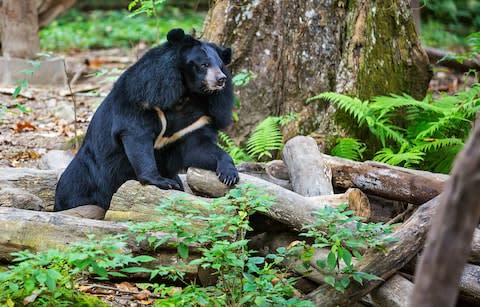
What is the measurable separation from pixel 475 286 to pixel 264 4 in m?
3.30

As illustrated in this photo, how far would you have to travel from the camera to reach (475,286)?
4.04 m

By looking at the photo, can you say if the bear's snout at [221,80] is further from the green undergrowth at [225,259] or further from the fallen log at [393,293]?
the fallen log at [393,293]

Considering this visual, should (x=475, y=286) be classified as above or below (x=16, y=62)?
below

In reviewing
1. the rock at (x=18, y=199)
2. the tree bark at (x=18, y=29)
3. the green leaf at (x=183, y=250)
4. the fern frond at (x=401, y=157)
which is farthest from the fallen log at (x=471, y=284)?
the tree bark at (x=18, y=29)

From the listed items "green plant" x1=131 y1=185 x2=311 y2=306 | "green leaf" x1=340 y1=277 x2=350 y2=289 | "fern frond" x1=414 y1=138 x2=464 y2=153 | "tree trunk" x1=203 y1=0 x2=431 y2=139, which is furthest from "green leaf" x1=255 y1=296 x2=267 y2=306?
"tree trunk" x1=203 y1=0 x2=431 y2=139

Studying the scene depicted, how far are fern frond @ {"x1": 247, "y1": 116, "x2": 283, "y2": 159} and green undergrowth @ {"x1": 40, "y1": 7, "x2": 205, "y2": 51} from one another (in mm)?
6603

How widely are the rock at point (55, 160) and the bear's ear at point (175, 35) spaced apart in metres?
1.77

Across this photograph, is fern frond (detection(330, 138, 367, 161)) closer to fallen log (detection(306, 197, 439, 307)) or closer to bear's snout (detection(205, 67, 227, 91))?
bear's snout (detection(205, 67, 227, 91))

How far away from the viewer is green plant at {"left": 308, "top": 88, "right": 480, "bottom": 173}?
5.65 meters

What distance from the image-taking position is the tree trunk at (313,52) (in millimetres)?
6359

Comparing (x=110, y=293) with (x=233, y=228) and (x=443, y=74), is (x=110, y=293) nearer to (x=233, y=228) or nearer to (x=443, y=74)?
(x=233, y=228)

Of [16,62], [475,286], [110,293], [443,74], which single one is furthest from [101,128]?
[443,74]

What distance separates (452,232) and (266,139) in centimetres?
393

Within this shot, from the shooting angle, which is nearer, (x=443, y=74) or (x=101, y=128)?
(x=101, y=128)
